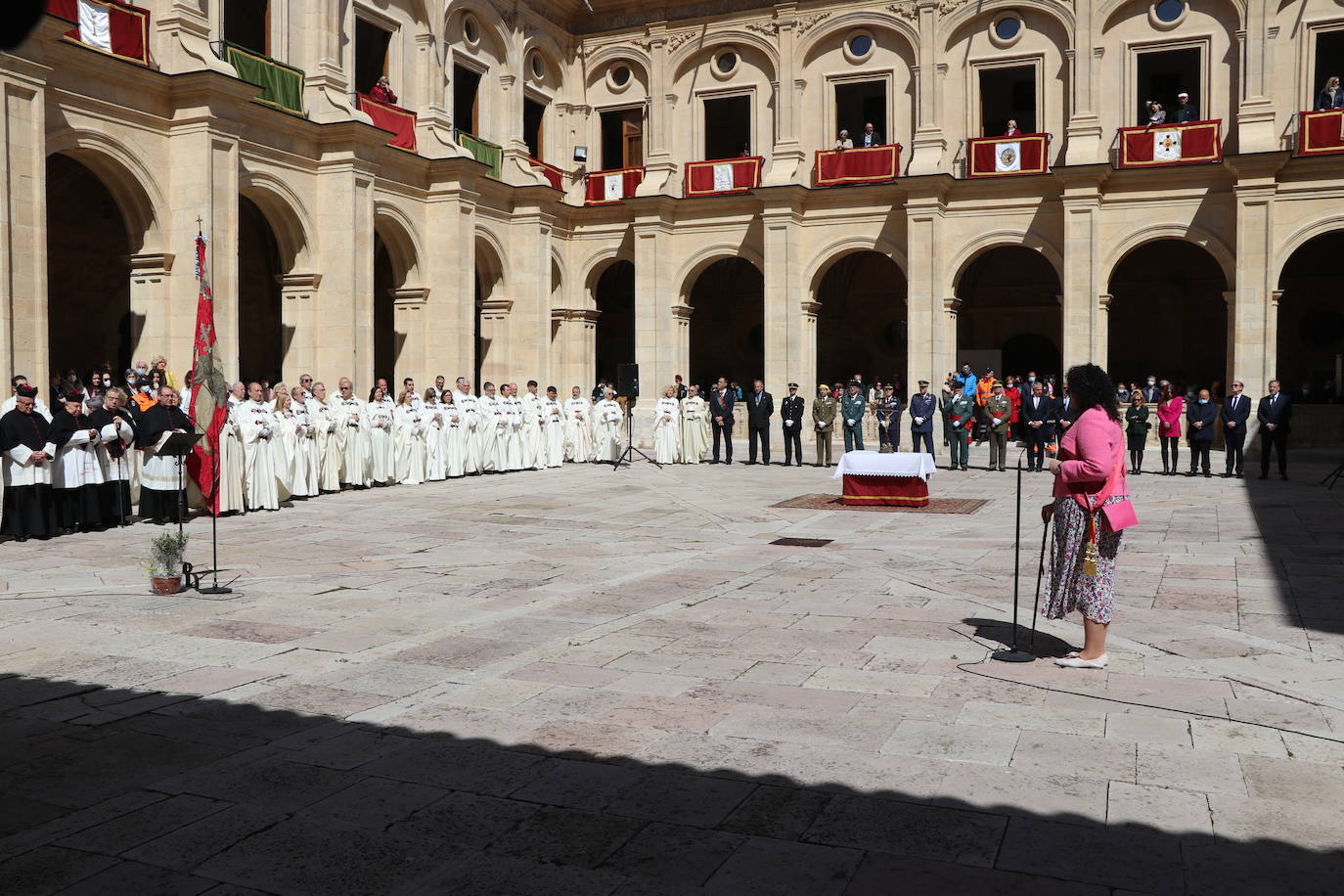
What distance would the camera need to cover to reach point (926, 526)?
1324 cm

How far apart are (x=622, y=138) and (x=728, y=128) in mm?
4228

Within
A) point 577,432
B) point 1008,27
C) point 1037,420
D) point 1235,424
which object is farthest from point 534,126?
point 1235,424

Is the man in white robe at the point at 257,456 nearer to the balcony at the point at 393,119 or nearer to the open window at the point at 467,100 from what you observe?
the balcony at the point at 393,119

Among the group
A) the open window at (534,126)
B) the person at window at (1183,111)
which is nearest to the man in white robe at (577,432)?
the open window at (534,126)

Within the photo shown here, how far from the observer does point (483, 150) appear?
27.6m

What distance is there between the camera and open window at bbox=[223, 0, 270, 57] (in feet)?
84.5

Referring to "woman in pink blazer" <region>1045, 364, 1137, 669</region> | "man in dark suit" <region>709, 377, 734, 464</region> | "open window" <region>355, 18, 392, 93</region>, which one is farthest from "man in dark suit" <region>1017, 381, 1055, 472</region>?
"open window" <region>355, 18, 392, 93</region>

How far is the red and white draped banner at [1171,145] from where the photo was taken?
25453 millimetres

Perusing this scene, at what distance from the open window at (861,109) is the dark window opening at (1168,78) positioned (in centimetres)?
664

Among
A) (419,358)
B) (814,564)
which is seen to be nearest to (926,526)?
(814,564)

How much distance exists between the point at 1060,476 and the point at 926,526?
22.1ft

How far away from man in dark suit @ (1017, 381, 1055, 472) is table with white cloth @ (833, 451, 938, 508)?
5053 mm

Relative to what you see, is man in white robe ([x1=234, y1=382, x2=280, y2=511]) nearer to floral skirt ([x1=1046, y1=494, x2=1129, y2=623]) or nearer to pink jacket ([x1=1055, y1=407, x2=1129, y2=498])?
floral skirt ([x1=1046, y1=494, x2=1129, y2=623])

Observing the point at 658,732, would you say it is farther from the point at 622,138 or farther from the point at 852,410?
the point at 622,138
